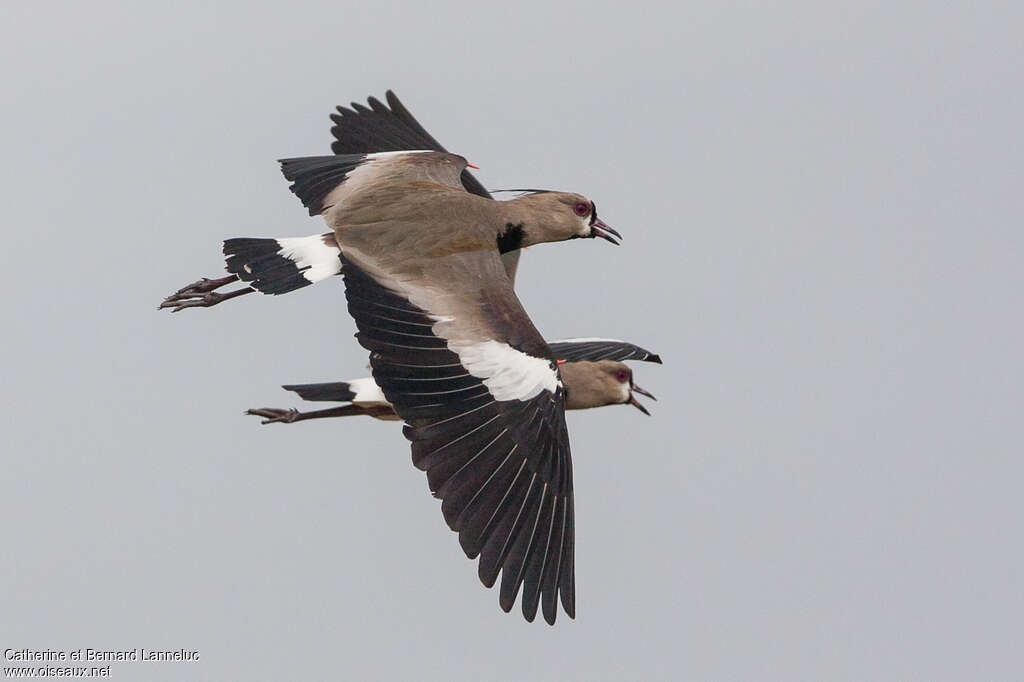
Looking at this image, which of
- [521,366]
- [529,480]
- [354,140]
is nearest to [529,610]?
[529,480]

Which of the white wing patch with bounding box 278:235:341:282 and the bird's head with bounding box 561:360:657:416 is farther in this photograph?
the bird's head with bounding box 561:360:657:416

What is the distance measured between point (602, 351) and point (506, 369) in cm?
238

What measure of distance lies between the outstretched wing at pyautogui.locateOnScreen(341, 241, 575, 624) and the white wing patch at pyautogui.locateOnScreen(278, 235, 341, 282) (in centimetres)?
16


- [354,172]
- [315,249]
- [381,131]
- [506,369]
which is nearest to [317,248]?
[315,249]

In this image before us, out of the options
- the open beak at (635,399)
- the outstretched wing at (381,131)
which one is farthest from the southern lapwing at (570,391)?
the outstretched wing at (381,131)

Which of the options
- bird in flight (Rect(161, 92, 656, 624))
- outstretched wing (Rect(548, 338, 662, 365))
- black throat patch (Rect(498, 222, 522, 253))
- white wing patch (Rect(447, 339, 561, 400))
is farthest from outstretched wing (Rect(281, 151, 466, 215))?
white wing patch (Rect(447, 339, 561, 400))

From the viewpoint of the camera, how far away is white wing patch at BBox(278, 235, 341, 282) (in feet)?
36.5

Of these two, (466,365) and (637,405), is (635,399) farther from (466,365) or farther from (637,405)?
(466,365)

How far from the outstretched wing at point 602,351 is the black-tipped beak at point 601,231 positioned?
750 millimetres

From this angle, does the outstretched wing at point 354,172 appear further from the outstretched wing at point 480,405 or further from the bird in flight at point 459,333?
the outstretched wing at point 480,405

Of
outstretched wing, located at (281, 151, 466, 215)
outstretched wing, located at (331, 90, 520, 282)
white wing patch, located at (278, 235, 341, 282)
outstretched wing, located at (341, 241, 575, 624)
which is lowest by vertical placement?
outstretched wing, located at (341, 241, 575, 624)

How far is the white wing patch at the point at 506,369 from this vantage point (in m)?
10.2

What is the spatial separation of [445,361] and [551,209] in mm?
2395

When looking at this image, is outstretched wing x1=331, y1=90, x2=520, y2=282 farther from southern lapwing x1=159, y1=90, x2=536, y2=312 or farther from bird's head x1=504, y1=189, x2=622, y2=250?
bird's head x1=504, y1=189, x2=622, y2=250
